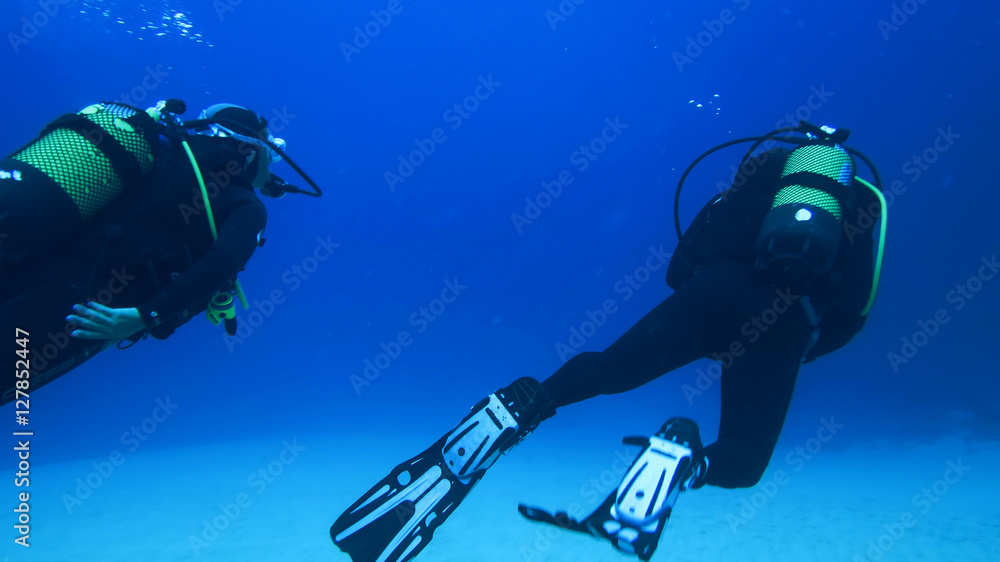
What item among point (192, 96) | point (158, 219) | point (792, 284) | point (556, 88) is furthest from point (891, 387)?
point (192, 96)

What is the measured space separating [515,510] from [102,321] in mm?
8195

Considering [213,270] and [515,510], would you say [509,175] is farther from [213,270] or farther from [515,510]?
[213,270]

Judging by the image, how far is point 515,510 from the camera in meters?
9.11

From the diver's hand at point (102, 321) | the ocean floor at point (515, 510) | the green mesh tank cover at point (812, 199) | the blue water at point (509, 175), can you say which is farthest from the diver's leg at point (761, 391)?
the blue water at point (509, 175)

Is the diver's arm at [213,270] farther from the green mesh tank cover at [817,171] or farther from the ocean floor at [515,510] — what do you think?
the ocean floor at [515,510]

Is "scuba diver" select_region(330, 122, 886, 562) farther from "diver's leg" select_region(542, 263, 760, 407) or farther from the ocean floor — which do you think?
the ocean floor

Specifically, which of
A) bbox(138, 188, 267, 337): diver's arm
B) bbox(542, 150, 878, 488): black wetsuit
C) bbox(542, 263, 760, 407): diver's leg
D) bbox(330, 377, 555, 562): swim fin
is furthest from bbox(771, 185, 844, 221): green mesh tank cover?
bbox(138, 188, 267, 337): diver's arm

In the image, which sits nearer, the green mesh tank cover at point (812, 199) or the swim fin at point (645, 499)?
the swim fin at point (645, 499)

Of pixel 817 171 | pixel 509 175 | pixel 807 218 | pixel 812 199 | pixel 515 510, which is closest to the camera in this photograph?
pixel 807 218

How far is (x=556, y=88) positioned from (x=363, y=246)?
28.7 m

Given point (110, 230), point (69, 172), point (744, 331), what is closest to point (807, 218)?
point (744, 331)

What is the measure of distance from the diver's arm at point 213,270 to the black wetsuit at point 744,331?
198cm

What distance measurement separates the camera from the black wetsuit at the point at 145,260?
8.04ft

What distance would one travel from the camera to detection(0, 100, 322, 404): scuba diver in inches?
94.4
